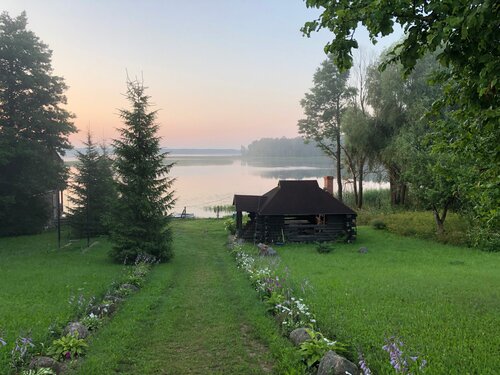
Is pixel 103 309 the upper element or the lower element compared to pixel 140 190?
lower

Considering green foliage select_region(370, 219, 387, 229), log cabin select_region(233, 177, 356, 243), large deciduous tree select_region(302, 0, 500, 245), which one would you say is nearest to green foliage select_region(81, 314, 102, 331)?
large deciduous tree select_region(302, 0, 500, 245)

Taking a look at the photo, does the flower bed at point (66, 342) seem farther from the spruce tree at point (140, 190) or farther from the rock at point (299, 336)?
the spruce tree at point (140, 190)

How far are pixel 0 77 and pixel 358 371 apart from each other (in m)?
34.9

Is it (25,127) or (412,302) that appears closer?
(412,302)

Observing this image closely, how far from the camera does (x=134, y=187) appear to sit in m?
20.7

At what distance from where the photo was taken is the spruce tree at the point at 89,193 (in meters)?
29.7

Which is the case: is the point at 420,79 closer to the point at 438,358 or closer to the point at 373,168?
the point at 373,168

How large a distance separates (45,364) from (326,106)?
145 feet

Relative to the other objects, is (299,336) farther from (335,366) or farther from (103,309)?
(103,309)

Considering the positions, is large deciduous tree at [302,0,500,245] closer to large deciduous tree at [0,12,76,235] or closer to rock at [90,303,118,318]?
rock at [90,303,118,318]

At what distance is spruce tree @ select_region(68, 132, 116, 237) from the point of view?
29.7m

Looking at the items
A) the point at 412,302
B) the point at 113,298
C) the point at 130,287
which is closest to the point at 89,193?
the point at 130,287

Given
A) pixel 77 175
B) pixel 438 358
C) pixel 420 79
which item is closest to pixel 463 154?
pixel 438 358

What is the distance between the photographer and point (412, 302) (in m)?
11.6
